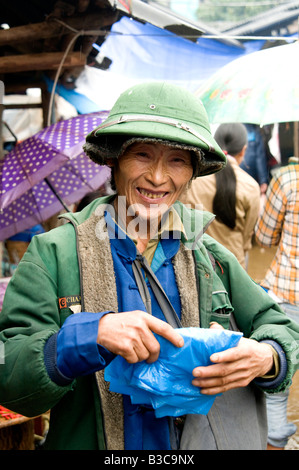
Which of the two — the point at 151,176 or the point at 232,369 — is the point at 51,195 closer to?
the point at 151,176

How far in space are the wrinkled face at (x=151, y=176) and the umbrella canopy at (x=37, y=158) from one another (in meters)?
1.71

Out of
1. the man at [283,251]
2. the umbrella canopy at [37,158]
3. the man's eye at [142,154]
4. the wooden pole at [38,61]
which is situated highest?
the wooden pole at [38,61]

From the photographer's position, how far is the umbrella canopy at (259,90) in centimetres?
323

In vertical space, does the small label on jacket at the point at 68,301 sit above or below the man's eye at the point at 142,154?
below

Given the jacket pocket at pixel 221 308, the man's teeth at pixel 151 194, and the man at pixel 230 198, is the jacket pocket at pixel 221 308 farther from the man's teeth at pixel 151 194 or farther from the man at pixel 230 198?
the man at pixel 230 198

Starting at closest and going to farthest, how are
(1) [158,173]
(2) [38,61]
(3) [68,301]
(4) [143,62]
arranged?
(3) [68,301]
(1) [158,173]
(2) [38,61]
(4) [143,62]

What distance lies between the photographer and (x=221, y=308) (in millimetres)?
1510

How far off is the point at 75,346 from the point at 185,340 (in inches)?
10.7

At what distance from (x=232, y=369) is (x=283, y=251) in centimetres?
229

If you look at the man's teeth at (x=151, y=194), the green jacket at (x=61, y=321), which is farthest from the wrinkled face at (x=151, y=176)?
the green jacket at (x=61, y=321)

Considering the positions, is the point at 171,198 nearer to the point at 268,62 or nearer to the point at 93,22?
the point at 268,62

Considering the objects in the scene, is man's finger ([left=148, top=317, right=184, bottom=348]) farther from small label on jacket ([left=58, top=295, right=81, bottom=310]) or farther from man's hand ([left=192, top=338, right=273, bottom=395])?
small label on jacket ([left=58, top=295, right=81, bottom=310])

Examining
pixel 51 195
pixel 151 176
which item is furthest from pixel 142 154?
pixel 51 195

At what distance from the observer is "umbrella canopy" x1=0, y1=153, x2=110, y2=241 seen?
4062 mm
